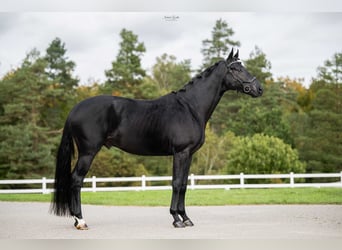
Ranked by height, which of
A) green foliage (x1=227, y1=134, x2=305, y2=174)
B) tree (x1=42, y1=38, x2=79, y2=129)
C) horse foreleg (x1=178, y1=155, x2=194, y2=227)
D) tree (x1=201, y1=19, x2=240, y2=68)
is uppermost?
tree (x1=201, y1=19, x2=240, y2=68)

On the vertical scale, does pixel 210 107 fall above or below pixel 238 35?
below

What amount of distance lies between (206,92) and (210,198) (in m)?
5.09

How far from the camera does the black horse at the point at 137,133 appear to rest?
5.98 m

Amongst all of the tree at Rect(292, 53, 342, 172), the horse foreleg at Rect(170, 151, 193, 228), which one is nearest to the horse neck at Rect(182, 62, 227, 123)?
the horse foreleg at Rect(170, 151, 193, 228)

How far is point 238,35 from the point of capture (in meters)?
17.5

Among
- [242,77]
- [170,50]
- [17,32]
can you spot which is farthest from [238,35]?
[242,77]

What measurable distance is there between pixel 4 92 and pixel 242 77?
1208cm

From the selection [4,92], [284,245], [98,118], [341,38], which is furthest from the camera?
[4,92]

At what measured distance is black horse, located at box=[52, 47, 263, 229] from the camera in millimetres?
5977

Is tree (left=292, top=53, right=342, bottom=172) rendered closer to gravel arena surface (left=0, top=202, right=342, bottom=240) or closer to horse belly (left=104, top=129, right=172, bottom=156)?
gravel arena surface (left=0, top=202, right=342, bottom=240)

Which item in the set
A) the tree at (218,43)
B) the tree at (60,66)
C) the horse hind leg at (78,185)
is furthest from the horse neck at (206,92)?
the tree at (60,66)

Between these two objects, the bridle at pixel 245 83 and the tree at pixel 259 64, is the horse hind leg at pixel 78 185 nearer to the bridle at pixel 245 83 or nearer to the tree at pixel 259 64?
the bridle at pixel 245 83

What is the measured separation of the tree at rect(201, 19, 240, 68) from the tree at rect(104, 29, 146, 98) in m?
2.87

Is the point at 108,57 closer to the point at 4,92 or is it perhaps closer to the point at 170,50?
the point at 170,50
